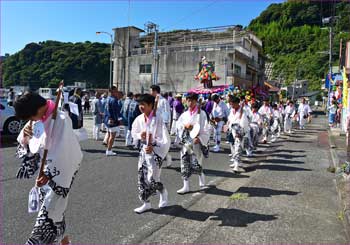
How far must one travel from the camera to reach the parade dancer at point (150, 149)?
4402 mm

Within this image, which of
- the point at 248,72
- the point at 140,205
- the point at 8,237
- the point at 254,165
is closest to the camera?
the point at 8,237

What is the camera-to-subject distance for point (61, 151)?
9.08ft

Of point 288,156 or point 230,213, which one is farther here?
point 288,156

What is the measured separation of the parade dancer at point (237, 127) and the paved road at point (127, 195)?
411 millimetres

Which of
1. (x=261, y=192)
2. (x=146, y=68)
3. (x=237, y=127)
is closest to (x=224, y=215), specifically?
(x=261, y=192)

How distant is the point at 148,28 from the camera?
3834cm

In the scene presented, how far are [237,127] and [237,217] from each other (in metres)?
3.44

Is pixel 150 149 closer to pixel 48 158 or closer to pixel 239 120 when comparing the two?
pixel 48 158

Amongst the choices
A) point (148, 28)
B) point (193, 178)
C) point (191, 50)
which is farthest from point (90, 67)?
point (193, 178)

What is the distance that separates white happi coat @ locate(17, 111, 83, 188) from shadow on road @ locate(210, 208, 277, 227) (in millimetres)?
2179

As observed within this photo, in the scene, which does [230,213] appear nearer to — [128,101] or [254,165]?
[254,165]

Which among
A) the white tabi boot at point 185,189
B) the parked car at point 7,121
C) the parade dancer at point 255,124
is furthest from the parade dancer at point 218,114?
the parked car at point 7,121

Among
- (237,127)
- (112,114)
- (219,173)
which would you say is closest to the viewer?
(219,173)

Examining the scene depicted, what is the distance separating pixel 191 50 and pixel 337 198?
96.7 ft
